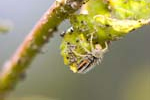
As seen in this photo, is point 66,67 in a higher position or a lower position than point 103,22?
higher

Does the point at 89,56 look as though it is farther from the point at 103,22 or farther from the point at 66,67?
the point at 66,67

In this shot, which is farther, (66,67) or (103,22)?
(66,67)

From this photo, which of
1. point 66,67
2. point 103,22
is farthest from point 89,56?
point 66,67

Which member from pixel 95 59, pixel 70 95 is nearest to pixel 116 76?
pixel 70 95

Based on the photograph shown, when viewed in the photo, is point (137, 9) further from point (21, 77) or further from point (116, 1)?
point (21, 77)

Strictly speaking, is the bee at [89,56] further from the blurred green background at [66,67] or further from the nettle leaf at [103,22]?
the blurred green background at [66,67]

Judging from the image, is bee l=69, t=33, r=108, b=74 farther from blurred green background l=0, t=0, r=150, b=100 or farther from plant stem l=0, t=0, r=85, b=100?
blurred green background l=0, t=0, r=150, b=100

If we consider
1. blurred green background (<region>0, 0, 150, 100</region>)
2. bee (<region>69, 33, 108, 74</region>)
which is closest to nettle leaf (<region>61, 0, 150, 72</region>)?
bee (<region>69, 33, 108, 74</region>)
